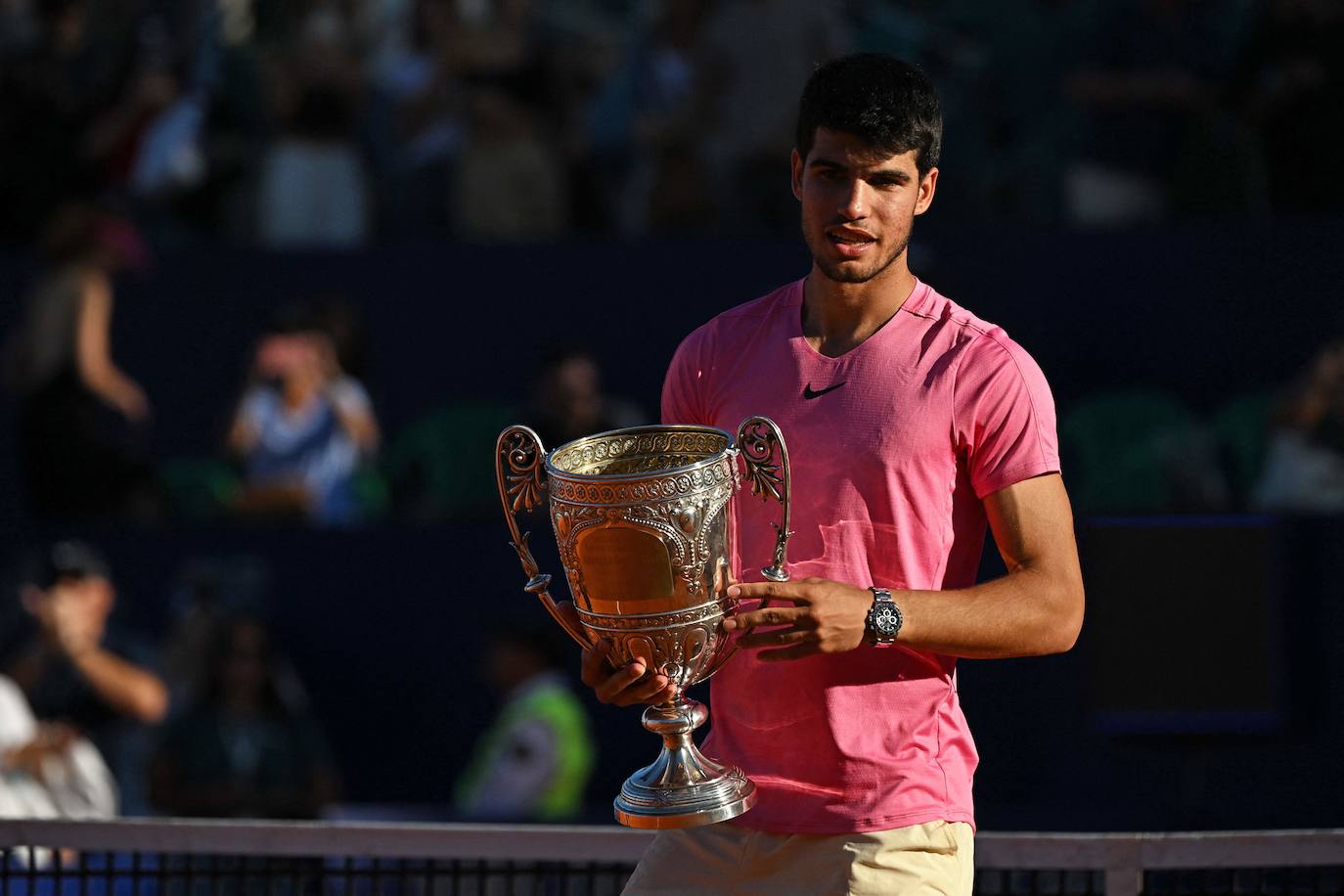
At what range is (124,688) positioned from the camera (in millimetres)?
6996

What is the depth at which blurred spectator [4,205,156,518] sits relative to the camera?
7.79 meters

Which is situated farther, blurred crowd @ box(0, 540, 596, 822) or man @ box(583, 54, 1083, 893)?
blurred crowd @ box(0, 540, 596, 822)

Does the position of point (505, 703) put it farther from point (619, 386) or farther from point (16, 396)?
point (16, 396)

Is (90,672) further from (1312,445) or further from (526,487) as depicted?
(526,487)

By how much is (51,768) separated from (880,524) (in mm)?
4364

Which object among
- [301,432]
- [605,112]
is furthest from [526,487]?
[605,112]

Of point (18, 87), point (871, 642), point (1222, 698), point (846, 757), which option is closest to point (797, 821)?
point (846, 757)

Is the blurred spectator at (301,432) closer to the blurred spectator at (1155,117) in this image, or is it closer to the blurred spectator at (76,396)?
the blurred spectator at (76,396)

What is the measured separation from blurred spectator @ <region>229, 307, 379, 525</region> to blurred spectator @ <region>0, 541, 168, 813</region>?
697mm

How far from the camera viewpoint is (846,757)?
9.27ft

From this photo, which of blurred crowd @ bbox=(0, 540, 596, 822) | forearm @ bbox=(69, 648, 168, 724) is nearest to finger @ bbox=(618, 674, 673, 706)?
blurred crowd @ bbox=(0, 540, 596, 822)

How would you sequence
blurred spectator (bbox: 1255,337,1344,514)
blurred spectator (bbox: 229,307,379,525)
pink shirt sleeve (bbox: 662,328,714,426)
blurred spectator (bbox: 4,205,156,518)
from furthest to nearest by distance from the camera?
blurred spectator (bbox: 4,205,156,518) → blurred spectator (bbox: 229,307,379,525) → blurred spectator (bbox: 1255,337,1344,514) → pink shirt sleeve (bbox: 662,328,714,426)

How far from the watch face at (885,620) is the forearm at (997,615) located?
0.06 feet

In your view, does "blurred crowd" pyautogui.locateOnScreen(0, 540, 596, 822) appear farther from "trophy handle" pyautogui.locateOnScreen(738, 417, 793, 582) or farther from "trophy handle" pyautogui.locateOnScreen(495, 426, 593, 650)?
"trophy handle" pyautogui.locateOnScreen(738, 417, 793, 582)
